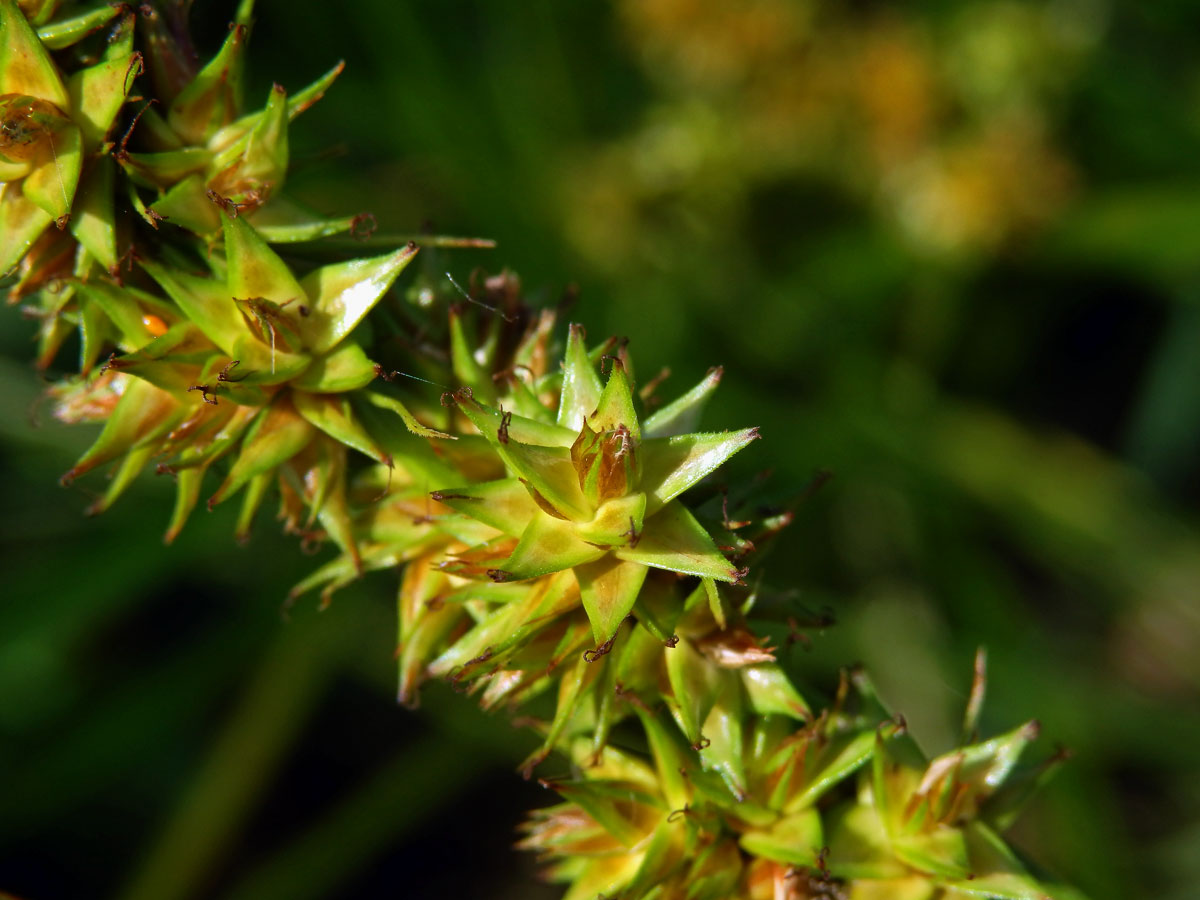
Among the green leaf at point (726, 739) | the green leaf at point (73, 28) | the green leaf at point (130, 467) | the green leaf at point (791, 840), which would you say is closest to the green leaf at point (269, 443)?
the green leaf at point (130, 467)

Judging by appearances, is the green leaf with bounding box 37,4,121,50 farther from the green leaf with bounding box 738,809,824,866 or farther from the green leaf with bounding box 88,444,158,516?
the green leaf with bounding box 738,809,824,866

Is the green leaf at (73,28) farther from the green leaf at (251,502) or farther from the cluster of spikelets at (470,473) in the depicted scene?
the green leaf at (251,502)

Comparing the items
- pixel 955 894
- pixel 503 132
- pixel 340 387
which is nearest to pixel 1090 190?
pixel 503 132

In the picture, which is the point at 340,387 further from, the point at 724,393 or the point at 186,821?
the point at 186,821

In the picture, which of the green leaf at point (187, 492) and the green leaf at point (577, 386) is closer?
the green leaf at point (577, 386)

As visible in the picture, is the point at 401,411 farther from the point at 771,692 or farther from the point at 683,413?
the point at 771,692

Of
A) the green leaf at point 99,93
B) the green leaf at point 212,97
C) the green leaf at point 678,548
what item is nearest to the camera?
the green leaf at point 678,548

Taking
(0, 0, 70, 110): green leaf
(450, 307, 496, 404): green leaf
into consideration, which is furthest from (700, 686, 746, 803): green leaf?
(0, 0, 70, 110): green leaf
